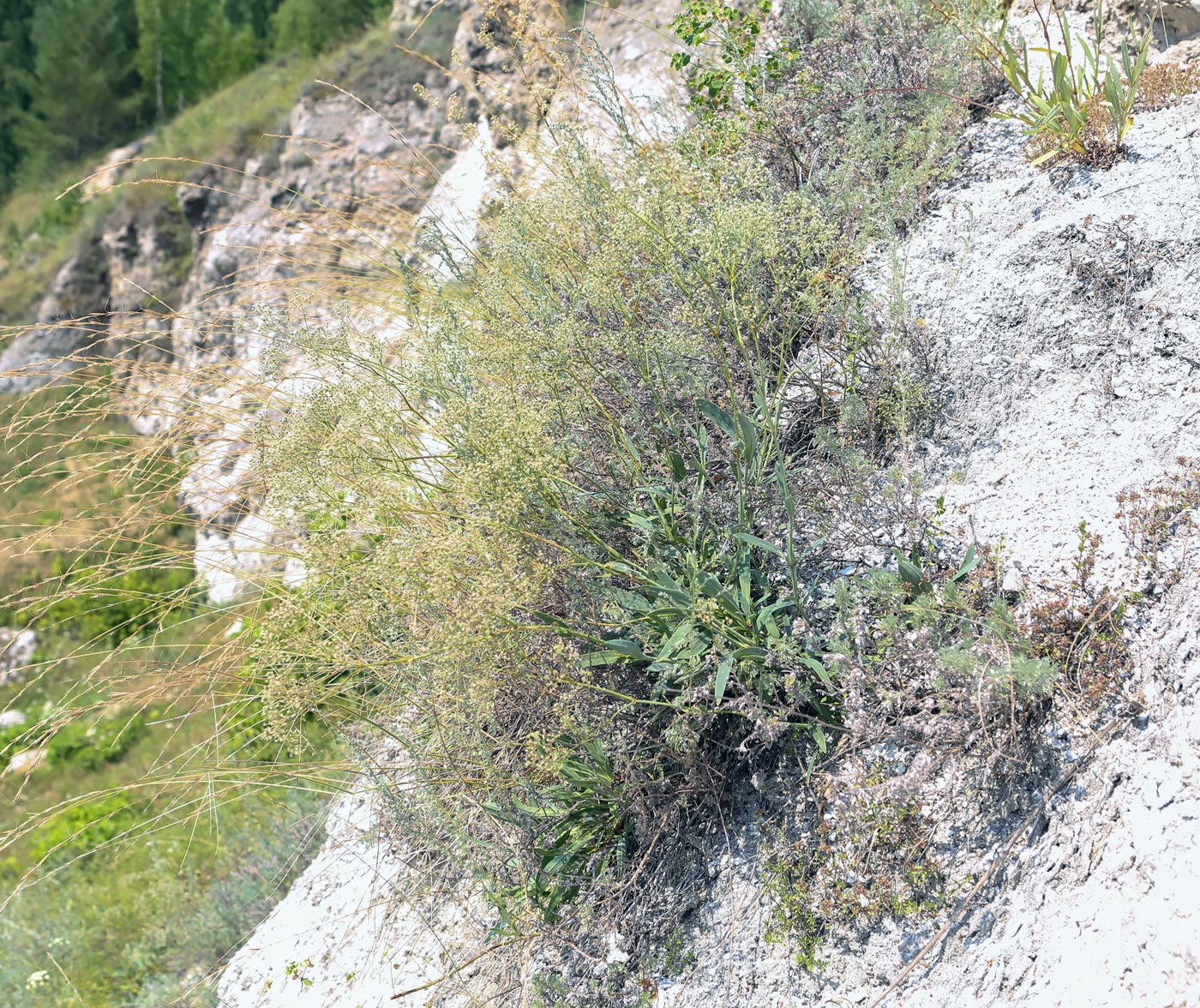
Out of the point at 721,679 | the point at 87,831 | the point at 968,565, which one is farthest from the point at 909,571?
the point at 87,831

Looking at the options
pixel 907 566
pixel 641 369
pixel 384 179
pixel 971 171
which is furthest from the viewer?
pixel 384 179

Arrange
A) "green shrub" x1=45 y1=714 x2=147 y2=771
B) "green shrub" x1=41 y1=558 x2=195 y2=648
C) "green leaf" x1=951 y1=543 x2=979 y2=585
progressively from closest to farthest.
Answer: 1. "green leaf" x1=951 y1=543 x2=979 y2=585
2. "green shrub" x1=41 y1=558 x2=195 y2=648
3. "green shrub" x1=45 y1=714 x2=147 y2=771

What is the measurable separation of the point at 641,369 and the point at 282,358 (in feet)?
3.83

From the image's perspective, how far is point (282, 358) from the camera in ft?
9.14

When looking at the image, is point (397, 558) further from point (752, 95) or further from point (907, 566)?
point (752, 95)

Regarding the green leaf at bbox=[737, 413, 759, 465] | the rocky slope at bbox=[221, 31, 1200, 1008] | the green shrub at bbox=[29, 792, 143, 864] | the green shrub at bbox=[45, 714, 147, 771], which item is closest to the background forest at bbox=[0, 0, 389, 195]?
the green shrub at bbox=[45, 714, 147, 771]

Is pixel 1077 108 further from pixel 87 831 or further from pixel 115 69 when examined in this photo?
pixel 115 69

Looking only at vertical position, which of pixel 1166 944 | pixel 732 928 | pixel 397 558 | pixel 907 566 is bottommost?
pixel 732 928

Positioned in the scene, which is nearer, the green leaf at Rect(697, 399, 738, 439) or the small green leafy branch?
the green leaf at Rect(697, 399, 738, 439)

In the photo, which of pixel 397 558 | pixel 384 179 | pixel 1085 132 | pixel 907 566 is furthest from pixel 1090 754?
pixel 384 179

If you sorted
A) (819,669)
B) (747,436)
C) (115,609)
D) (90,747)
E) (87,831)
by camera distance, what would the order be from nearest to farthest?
1. (819,669)
2. (747,436)
3. (87,831)
4. (90,747)
5. (115,609)

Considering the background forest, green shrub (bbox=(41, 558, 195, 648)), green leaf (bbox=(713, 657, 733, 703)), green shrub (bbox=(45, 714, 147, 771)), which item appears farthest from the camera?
the background forest

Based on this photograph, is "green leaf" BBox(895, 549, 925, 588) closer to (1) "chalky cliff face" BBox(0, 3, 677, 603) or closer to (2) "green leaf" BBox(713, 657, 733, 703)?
(2) "green leaf" BBox(713, 657, 733, 703)

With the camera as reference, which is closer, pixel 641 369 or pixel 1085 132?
pixel 641 369
